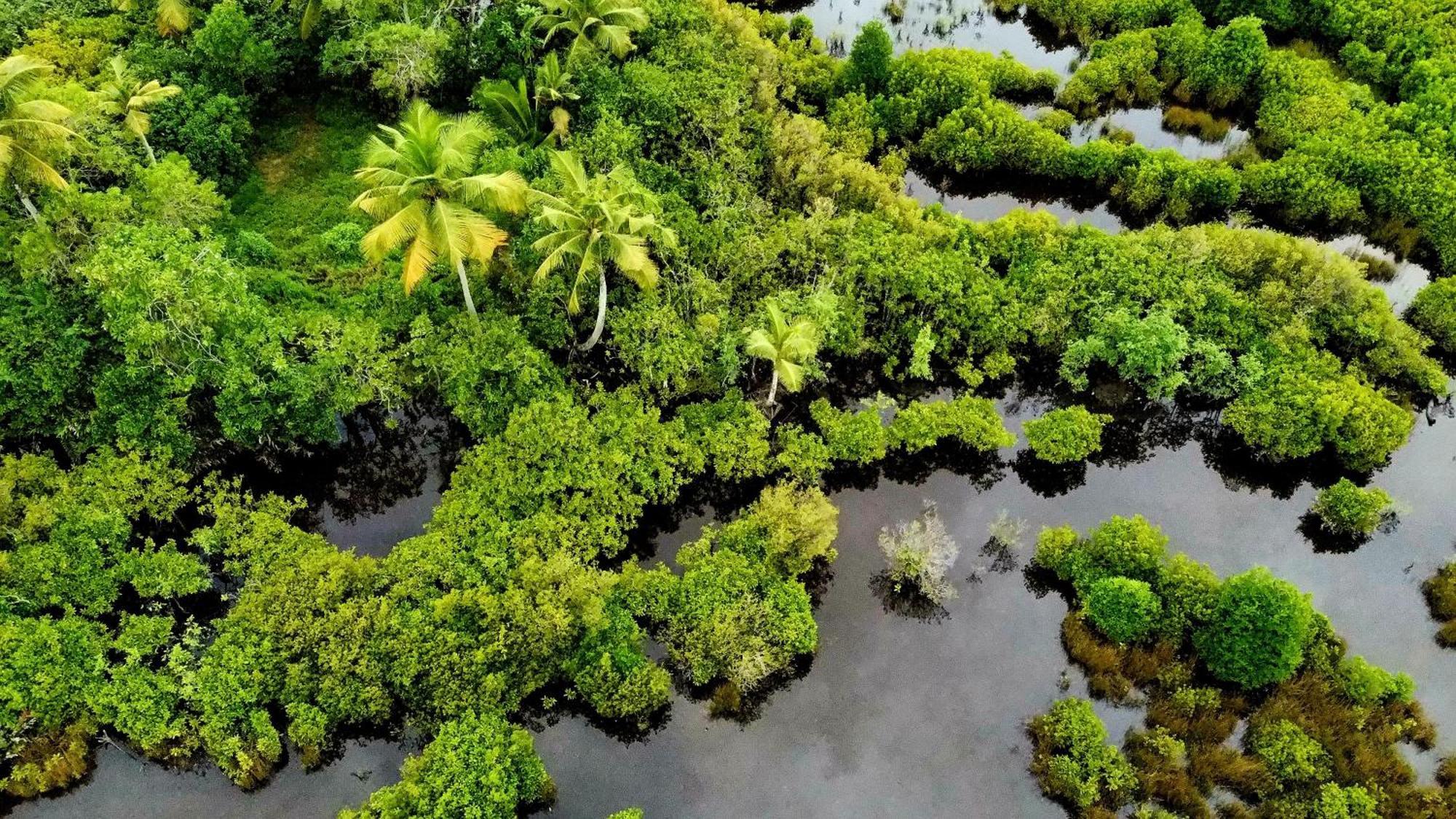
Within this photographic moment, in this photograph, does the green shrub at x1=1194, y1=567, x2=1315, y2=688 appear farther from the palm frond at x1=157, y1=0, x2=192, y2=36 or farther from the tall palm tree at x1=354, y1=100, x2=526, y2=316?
the palm frond at x1=157, y1=0, x2=192, y2=36

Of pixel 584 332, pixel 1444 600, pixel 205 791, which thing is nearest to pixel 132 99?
pixel 584 332

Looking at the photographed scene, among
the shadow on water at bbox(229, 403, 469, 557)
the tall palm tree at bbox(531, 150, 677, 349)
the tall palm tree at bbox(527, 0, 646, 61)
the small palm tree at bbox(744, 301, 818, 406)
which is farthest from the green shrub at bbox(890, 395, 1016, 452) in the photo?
the tall palm tree at bbox(527, 0, 646, 61)

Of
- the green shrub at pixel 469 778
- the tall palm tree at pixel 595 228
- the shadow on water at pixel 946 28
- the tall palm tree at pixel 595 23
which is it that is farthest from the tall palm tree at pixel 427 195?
the shadow on water at pixel 946 28

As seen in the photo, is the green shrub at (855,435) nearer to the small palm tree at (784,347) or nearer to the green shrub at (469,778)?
the small palm tree at (784,347)


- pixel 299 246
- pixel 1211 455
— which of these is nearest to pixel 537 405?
pixel 299 246

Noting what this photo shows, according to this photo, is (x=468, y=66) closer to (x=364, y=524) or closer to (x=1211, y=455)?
(x=364, y=524)

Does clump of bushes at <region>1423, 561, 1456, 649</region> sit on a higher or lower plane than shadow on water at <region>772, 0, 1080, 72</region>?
lower

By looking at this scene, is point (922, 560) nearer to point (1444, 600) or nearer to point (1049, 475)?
point (1049, 475)
